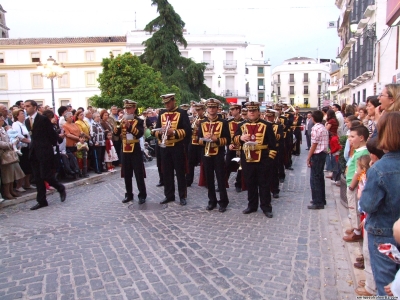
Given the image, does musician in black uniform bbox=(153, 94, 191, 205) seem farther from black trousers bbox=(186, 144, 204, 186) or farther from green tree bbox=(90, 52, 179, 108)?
green tree bbox=(90, 52, 179, 108)

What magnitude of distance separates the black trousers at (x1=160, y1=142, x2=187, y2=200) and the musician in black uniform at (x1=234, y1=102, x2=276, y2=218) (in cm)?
145

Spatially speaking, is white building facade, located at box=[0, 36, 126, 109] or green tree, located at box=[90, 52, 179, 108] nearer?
green tree, located at box=[90, 52, 179, 108]

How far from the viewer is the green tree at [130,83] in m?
27.0

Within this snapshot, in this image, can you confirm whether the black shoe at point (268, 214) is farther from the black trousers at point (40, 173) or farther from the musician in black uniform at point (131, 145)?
the black trousers at point (40, 173)

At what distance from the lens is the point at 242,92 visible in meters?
52.3

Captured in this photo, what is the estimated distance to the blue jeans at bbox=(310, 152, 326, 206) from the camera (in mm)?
6984

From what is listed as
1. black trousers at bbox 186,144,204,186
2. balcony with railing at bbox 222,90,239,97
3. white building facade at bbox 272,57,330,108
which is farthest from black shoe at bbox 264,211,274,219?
white building facade at bbox 272,57,330,108

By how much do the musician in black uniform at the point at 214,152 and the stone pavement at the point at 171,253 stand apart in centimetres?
30

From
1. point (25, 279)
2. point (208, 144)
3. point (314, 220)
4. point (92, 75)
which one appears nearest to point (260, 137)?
point (208, 144)

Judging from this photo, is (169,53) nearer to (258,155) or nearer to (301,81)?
(258,155)

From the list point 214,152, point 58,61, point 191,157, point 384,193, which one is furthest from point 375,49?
point 58,61

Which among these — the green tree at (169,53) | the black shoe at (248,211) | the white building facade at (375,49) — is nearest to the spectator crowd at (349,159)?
the black shoe at (248,211)

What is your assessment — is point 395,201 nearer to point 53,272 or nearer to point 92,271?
point 92,271

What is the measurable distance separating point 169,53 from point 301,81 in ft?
190
